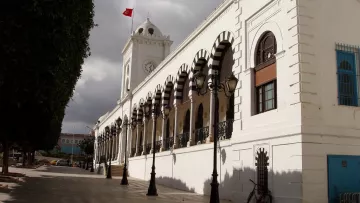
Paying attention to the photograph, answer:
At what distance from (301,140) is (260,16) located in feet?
15.4

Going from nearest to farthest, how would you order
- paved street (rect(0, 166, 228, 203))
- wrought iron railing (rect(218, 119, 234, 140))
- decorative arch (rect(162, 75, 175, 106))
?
paved street (rect(0, 166, 228, 203))
wrought iron railing (rect(218, 119, 234, 140))
decorative arch (rect(162, 75, 175, 106))

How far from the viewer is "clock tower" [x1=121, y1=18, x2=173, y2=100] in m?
36.9

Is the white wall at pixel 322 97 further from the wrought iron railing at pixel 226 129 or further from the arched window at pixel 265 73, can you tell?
the wrought iron railing at pixel 226 129

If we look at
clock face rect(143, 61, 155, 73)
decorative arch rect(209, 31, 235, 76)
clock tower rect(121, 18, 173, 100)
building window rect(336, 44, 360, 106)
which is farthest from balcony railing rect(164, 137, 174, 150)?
clock face rect(143, 61, 155, 73)

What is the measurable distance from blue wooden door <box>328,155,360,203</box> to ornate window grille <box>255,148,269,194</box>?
1.90m

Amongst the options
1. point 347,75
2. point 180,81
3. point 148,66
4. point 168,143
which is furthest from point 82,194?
point 148,66

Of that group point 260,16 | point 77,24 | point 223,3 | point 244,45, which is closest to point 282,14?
point 260,16

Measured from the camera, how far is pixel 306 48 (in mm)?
10672

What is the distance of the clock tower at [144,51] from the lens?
36906 millimetres

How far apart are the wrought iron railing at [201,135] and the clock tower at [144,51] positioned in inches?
727

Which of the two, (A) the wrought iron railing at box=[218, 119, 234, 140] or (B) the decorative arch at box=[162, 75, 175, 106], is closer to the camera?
(A) the wrought iron railing at box=[218, 119, 234, 140]

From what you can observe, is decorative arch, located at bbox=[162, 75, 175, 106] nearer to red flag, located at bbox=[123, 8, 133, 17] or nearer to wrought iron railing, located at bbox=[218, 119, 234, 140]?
wrought iron railing, located at bbox=[218, 119, 234, 140]

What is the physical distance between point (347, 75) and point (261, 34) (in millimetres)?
2970

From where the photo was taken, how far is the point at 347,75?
11219 mm
